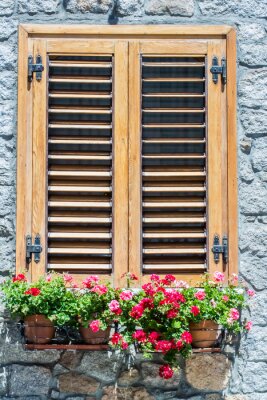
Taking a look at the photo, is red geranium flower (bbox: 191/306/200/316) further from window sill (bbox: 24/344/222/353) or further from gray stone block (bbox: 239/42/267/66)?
gray stone block (bbox: 239/42/267/66)

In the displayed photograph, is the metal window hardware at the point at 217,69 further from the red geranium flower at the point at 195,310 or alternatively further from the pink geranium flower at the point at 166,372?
the pink geranium flower at the point at 166,372

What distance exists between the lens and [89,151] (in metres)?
4.80

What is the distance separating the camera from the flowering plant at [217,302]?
4.42 metres

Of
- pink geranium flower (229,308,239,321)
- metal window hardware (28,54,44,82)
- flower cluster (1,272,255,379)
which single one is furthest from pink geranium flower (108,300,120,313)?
metal window hardware (28,54,44,82)

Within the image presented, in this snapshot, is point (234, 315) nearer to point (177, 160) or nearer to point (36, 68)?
point (177, 160)

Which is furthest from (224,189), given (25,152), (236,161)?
(25,152)

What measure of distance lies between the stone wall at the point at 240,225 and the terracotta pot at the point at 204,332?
0.63 feet

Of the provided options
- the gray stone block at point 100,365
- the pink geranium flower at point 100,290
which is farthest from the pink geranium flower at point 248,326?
the pink geranium flower at point 100,290

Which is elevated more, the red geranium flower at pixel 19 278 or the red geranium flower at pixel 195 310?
the red geranium flower at pixel 19 278

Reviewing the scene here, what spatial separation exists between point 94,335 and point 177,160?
1.17 meters

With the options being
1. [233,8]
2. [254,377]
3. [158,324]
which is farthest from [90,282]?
[233,8]

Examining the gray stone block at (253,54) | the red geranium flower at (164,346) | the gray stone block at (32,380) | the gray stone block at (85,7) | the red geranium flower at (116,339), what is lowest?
the gray stone block at (32,380)

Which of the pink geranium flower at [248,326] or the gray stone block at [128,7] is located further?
the gray stone block at [128,7]

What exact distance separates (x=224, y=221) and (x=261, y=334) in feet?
2.35
